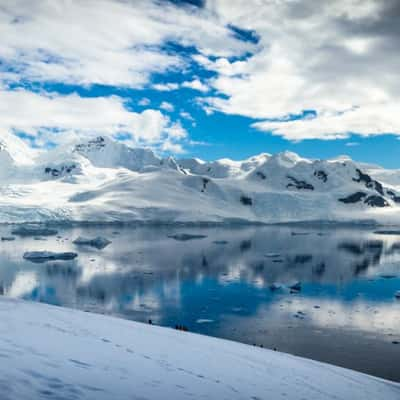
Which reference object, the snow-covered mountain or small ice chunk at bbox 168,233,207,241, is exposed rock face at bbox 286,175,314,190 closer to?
the snow-covered mountain

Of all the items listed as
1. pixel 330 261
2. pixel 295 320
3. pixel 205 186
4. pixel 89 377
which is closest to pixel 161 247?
pixel 330 261

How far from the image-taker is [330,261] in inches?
1829

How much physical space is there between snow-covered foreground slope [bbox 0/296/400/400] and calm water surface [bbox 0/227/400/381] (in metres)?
7.65

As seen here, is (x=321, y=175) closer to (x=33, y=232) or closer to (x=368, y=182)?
(x=368, y=182)

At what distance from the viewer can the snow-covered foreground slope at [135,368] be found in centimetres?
556

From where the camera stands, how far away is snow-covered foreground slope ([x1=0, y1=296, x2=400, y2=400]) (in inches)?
219

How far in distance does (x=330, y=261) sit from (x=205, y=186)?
95854 mm

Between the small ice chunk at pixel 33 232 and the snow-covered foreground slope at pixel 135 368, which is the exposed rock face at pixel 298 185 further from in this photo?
the snow-covered foreground slope at pixel 135 368

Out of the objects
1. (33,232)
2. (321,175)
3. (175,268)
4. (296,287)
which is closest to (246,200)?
(321,175)

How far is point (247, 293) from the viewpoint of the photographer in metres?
29.8

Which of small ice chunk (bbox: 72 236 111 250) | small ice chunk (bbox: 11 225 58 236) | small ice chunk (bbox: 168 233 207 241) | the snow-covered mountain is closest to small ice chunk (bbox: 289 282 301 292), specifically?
small ice chunk (bbox: 72 236 111 250)

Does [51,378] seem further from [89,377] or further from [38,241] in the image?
[38,241]

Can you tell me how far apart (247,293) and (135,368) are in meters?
23.5

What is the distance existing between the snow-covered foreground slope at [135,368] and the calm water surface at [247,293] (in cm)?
765
